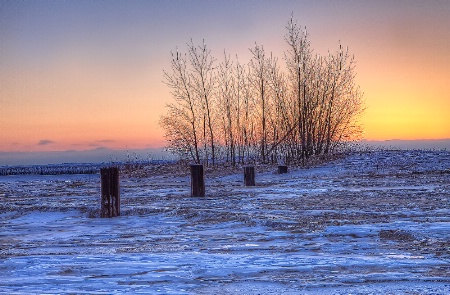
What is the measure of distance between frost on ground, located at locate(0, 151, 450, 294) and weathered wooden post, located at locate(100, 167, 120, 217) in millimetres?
360

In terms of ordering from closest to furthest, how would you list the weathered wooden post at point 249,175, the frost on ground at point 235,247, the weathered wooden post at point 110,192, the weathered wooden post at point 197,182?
the frost on ground at point 235,247 < the weathered wooden post at point 110,192 < the weathered wooden post at point 197,182 < the weathered wooden post at point 249,175

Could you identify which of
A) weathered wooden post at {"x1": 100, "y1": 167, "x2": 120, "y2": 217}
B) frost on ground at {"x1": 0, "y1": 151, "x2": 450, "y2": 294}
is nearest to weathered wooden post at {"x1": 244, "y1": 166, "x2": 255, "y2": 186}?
frost on ground at {"x1": 0, "y1": 151, "x2": 450, "y2": 294}

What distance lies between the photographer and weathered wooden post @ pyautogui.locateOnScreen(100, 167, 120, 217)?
10016 millimetres

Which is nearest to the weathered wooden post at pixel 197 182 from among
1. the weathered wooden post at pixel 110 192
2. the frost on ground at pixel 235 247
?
the frost on ground at pixel 235 247

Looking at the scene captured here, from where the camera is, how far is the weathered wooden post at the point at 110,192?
1002cm

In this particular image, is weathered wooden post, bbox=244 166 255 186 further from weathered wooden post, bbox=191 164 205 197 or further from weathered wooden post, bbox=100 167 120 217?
weathered wooden post, bbox=100 167 120 217

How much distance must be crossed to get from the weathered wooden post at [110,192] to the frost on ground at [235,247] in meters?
0.36

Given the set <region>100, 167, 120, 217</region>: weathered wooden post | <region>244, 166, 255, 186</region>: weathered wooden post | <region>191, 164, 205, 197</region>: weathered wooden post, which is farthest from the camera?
<region>244, 166, 255, 186</region>: weathered wooden post

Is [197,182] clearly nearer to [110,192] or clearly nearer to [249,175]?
[110,192]

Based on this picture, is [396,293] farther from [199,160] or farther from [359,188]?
[199,160]

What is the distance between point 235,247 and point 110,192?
4.75 m

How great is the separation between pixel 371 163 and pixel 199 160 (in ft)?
46.8

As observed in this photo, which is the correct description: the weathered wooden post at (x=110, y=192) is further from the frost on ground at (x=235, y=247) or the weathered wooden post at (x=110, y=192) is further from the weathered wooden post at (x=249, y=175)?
the weathered wooden post at (x=249, y=175)

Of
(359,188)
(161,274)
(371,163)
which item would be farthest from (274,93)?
(161,274)
